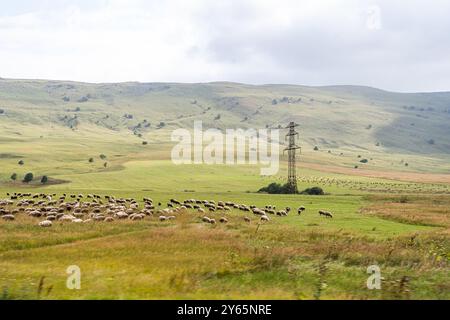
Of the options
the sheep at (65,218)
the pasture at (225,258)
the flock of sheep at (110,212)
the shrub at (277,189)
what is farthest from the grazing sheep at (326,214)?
the shrub at (277,189)

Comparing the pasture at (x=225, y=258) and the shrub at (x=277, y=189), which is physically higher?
the pasture at (x=225, y=258)

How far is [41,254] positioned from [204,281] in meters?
12.5

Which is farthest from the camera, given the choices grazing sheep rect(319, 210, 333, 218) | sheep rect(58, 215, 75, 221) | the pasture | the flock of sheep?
grazing sheep rect(319, 210, 333, 218)

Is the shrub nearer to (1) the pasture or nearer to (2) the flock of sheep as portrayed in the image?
(2) the flock of sheep

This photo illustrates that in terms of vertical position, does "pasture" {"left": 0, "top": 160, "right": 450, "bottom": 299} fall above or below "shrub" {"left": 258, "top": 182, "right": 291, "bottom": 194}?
above

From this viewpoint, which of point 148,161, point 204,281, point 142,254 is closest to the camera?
point 204,281

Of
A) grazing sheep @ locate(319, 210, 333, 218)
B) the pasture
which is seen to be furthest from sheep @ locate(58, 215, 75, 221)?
grazing sheep @ locate(319, 210, 333, 218)

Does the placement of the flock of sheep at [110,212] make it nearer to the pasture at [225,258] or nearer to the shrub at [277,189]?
the pasture at [225,258]

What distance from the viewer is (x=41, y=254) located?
27.4 m

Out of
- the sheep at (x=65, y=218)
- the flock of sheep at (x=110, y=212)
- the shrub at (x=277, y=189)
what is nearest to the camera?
the sheep at (x=65, y=218)

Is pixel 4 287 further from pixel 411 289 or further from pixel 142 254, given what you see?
pixel 411 289

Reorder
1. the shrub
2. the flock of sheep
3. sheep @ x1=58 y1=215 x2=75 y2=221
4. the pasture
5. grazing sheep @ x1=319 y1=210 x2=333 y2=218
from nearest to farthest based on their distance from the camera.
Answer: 1. the pasture
2. sheep @ x1=58 y1=215 x2=75 y2=221
3. the flock of sheep
4. grazing sheep @ x1=319 y1=210 x2=333 y2=218
5. the shrub
